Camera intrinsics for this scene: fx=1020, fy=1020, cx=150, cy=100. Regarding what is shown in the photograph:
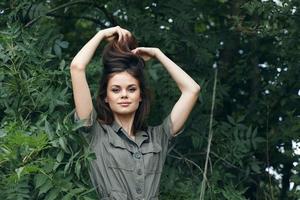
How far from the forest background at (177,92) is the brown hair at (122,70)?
189 mm

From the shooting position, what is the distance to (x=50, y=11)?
6523mm

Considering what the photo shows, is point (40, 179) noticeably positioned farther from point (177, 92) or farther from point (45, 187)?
point (177, 92)

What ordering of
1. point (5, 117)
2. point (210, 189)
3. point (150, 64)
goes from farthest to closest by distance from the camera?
point (150, 64), point (210, 189), point (5, 117)

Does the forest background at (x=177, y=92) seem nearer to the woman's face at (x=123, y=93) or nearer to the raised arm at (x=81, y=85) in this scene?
the raised arm at (x=81, y=85)

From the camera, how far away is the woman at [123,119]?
490cm

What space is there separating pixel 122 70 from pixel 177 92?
1256mm

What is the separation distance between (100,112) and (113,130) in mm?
148

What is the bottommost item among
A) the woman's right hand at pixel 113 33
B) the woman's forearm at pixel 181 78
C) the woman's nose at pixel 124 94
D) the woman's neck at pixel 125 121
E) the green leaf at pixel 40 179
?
the green leaf at pixel 40 179

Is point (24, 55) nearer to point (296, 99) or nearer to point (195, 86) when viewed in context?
point (195, 86)

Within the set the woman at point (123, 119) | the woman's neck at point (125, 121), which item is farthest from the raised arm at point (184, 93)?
the woman's neck at point (125, 121)

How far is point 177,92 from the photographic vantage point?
246 inches

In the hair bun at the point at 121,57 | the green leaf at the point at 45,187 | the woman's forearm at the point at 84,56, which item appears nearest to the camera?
the green leaf at the point at 45,187

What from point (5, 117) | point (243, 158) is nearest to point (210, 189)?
point (243, 158)

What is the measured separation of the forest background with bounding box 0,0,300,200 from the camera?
4918 mm
